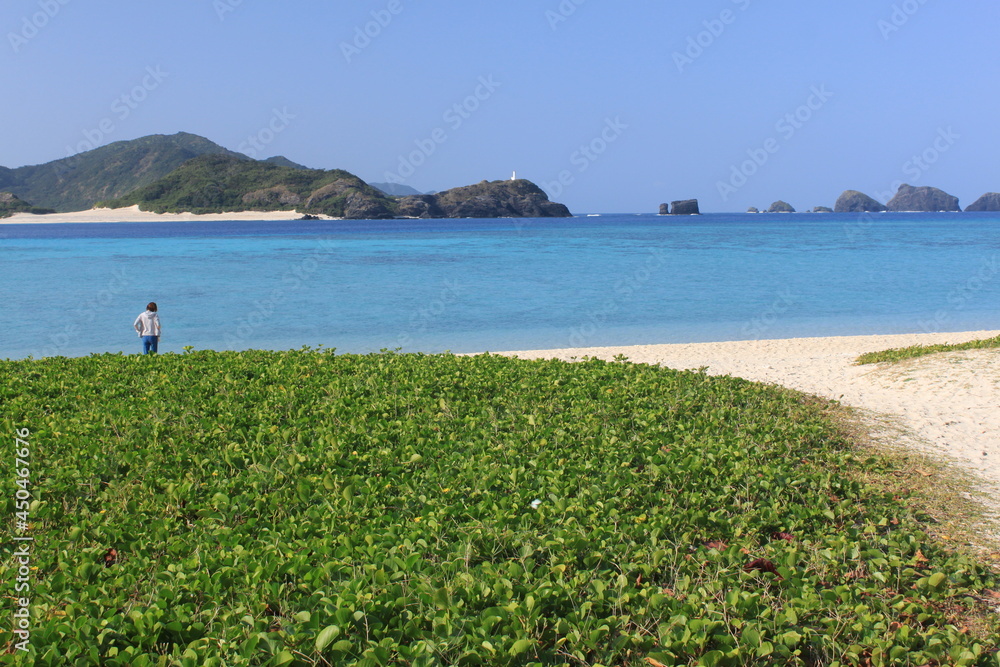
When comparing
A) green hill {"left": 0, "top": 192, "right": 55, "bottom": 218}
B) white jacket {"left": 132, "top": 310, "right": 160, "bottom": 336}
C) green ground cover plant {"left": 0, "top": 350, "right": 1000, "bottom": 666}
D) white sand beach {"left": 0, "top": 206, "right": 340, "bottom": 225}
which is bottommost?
green ground cover plant {"left": 0, "top": 350, "right": 1000, "bottom": 666}

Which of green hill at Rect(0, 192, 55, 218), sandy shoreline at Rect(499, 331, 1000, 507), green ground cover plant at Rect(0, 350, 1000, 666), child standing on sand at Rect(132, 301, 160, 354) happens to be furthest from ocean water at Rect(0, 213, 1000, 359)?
green hill at Rect(0, 192, 55, 218)

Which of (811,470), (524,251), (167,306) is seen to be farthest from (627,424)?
(524,251)

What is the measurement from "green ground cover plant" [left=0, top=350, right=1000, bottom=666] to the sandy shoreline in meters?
1.99

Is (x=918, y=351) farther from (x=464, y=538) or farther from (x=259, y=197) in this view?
(x=259, y=197)

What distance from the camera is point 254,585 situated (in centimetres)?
476

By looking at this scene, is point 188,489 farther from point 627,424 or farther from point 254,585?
point 627,424

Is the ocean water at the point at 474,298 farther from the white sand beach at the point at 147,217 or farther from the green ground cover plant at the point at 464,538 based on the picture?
the white sand beach at the point at 147,217

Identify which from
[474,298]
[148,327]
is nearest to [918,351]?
[148,327]

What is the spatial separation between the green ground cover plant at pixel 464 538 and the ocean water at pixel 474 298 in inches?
625

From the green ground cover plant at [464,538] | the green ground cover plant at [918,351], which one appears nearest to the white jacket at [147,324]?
the green ground cover plant at [464,538]

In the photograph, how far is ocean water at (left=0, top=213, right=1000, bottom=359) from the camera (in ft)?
88.7

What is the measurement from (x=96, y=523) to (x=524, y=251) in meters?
65.7

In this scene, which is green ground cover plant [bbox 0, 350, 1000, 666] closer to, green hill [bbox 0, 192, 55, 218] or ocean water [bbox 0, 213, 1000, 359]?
ocean water [bbox 0, 213, 1000, 359]

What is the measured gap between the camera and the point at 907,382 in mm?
13766
